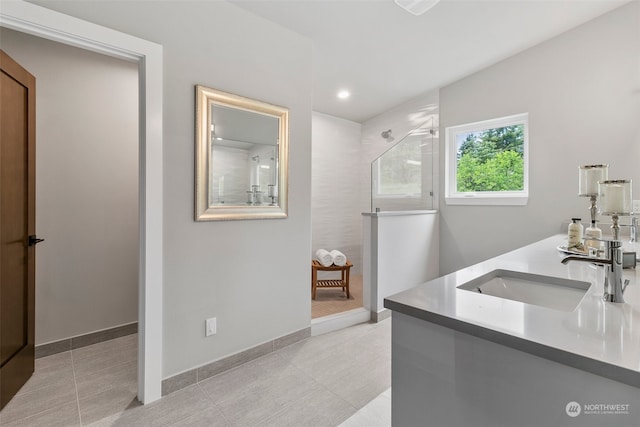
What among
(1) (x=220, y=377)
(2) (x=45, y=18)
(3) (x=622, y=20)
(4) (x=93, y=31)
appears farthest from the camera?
(3) (x=622, y=20)

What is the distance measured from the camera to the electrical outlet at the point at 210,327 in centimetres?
198

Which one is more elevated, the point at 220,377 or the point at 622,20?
the point at 622,20

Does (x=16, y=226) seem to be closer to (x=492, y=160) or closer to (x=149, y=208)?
(x=149, y=208)

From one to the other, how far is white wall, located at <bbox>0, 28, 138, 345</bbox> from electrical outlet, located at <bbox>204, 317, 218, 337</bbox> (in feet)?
3.80

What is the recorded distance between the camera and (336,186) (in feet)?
14.9

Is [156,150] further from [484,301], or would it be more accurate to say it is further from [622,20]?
[622,20]

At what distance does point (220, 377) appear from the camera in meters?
1.99

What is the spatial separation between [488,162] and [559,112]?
784 mm

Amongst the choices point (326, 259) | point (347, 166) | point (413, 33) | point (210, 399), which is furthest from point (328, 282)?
point (413, 33)

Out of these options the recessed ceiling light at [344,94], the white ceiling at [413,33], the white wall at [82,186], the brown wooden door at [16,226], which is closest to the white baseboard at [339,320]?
the white wall at [82,186]

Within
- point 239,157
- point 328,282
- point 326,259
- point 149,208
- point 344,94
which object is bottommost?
point 328,282

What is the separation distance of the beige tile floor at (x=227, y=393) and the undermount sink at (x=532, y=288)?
934 mm

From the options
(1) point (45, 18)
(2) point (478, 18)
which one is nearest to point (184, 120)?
(1) point (45, 18)

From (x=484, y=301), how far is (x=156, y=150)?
1.78 meters
